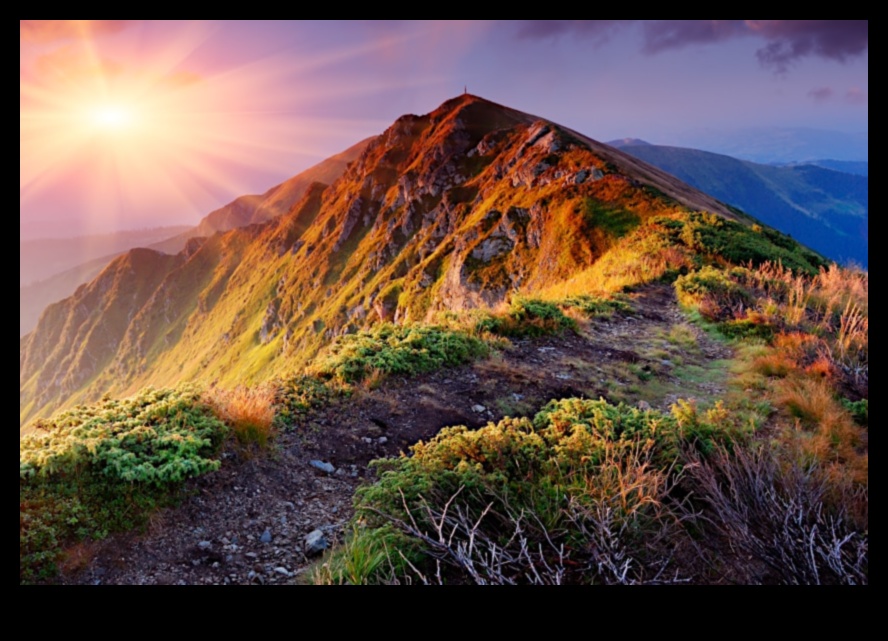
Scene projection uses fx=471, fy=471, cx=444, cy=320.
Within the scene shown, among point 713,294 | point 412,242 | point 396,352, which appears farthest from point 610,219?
point 412,242

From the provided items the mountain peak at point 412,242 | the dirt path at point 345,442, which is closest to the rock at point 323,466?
the dirt path at point 345,442

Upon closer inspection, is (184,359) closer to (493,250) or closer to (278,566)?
(493,250)

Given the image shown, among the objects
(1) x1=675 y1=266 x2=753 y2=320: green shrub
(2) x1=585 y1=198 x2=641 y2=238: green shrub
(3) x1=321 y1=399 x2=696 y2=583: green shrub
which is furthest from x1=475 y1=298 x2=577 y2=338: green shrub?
(2) x1=585 y1=198 x2=641 y2=238: green shrub

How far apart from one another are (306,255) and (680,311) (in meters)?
148

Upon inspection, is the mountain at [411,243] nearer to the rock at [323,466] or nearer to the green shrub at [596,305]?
the rock at [323,466]

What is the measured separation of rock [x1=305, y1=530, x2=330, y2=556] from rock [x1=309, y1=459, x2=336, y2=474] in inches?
46.6

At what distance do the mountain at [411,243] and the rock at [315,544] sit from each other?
2.51 m

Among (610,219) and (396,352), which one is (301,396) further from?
(610,219)

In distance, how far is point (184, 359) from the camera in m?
164

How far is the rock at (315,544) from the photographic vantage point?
12.5 feet

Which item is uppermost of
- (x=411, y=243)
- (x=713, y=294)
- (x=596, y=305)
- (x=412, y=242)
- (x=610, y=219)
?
(x=412, y=242)

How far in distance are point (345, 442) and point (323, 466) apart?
1.95 feet

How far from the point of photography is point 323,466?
202 inches
